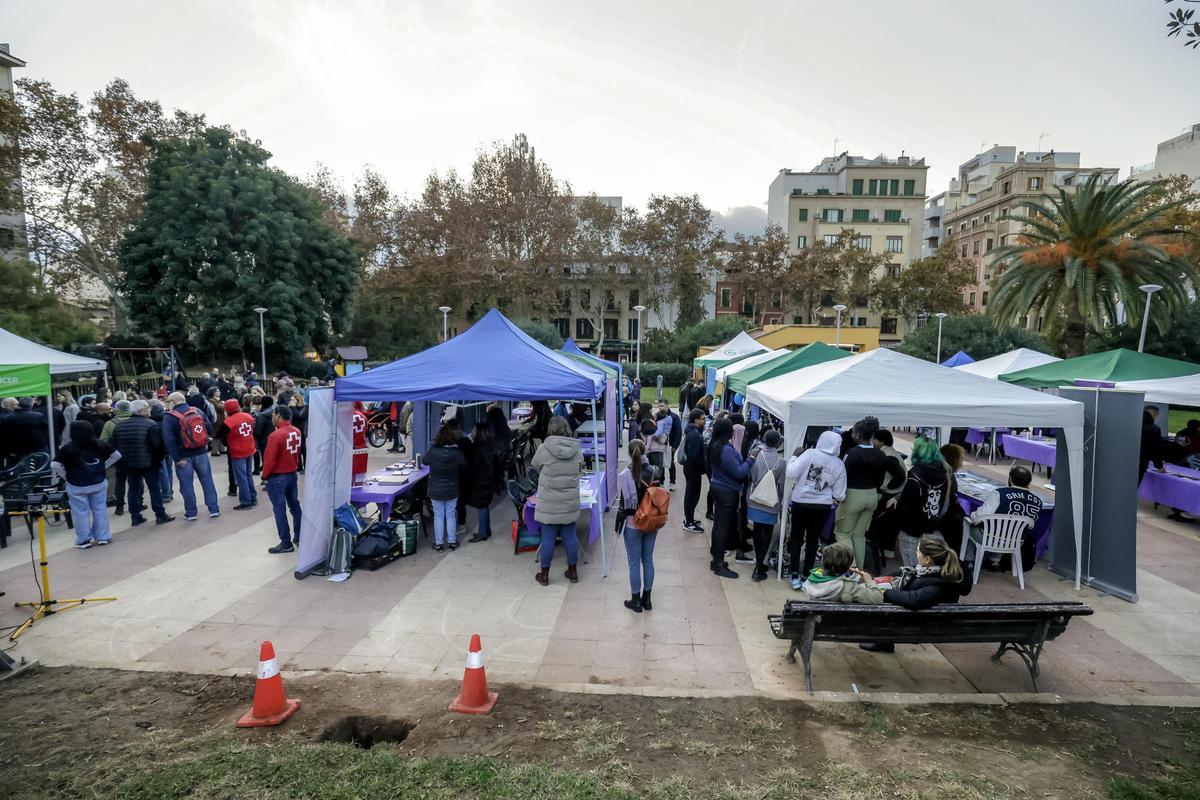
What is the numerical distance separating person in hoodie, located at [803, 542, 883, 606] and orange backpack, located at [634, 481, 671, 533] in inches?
54.7

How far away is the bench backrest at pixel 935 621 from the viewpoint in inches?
167

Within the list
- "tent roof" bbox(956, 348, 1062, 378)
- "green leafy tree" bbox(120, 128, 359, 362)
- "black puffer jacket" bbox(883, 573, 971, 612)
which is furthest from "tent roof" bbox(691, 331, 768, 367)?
"green leafy tree" bbox(120, 128, 359, 362)

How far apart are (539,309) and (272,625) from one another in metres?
38.6

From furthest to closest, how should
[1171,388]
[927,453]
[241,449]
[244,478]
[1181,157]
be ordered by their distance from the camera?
[1181,157], [1171,388], [244,478], [241,449], [927,453]

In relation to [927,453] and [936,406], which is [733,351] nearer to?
[936,406]

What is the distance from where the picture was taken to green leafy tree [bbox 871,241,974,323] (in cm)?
4403

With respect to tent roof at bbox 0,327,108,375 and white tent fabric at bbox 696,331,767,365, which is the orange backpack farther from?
white tent fabric at bbox 696,331,767,365

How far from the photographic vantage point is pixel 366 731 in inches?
157

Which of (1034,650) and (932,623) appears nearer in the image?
(932,623)

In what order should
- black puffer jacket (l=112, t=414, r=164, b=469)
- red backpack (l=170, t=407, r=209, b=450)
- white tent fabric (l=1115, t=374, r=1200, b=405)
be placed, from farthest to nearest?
white tent fabric (l=1115, t=374, r=1200, b=405) → red backpack (l=170, t=407, r=209, b=450) → black puffer jacket (l=112, t=414, r=164, b=469)

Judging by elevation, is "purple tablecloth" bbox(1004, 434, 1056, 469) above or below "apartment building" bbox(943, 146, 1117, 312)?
A: below

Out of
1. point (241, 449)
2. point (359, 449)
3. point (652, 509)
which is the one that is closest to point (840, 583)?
point (652, 509)

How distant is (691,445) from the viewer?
26.2 ft

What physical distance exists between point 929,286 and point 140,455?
48935mm
